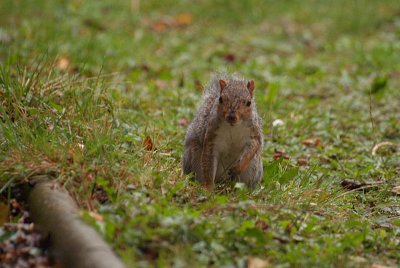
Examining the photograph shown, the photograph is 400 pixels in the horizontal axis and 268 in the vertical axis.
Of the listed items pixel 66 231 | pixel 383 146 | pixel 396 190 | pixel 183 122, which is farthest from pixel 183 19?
pixel 66 231

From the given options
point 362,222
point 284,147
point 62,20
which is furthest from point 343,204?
point 62,20

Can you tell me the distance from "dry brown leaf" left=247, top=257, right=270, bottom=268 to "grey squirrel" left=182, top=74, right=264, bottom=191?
1.35 m

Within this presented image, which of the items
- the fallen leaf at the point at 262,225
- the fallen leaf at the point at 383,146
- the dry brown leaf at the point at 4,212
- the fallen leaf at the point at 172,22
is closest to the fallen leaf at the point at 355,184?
the fallen leaf at the point at 383,146

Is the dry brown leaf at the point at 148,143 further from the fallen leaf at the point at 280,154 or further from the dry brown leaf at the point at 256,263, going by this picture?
the dry brown leaf at the point at 256,263

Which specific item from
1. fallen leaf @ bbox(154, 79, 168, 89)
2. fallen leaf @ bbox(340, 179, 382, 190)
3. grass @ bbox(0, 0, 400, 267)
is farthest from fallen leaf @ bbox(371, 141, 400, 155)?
fallen leaf @ bbox(154, 79, 168, 89)

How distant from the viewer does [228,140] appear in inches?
188

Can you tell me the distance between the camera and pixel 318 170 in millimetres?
5652

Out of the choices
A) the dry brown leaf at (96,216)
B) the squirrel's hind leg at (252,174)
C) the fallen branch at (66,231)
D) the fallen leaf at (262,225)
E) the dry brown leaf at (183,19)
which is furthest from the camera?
the dry brown leaf at (183,19)

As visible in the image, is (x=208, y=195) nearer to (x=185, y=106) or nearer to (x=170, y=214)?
(x=170, y=214)

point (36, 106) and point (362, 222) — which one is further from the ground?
point (36, 106)

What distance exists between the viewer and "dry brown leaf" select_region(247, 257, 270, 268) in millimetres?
3344

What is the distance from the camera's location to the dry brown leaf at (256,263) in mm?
3344

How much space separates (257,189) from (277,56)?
513 cm

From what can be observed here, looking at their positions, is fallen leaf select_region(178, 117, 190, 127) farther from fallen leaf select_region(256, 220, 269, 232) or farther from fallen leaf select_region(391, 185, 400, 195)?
fallen leaf select_region(256, 220, 269, 232)
